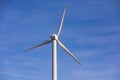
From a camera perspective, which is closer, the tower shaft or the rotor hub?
the tower shaft

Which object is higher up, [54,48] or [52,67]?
[54,48]

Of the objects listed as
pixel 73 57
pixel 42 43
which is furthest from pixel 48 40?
pixel 73 57

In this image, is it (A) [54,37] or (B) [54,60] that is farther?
(A) [54,37]

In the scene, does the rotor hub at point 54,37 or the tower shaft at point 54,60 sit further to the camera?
the rotor hub at point 54,37

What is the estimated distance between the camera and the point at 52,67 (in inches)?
2243

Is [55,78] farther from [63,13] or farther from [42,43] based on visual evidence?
[63,13]

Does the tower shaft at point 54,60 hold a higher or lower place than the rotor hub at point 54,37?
lower

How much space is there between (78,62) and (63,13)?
11875 mm

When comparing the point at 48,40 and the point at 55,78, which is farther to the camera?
the point at 48,40

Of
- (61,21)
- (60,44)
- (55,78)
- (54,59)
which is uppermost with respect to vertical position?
(61,21)

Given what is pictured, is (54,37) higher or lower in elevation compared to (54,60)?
higher

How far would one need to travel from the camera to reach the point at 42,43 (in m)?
62.0

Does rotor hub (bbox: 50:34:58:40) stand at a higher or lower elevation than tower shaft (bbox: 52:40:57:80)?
higher

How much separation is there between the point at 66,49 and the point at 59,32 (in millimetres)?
4512
